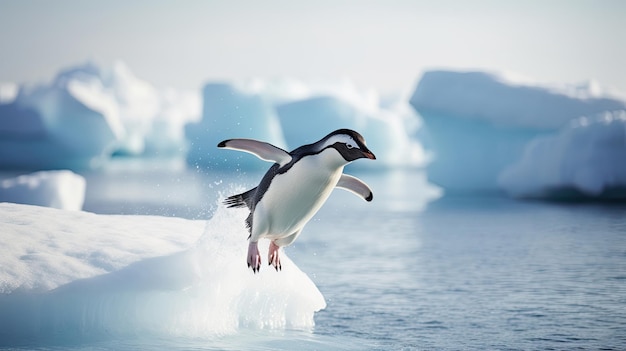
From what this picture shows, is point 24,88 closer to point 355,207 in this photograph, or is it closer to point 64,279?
point 355,207

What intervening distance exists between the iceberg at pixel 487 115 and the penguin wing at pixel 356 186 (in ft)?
72.7

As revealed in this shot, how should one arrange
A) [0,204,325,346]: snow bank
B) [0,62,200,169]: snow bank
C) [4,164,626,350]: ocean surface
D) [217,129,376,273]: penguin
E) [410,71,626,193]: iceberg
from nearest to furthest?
[217,129,376,273]: penguin, [0,204,325,346]: snow bank, [4,164,626,350]: ocean surface, [410,71,626,193]: iceberg, [0,62,200,169]: snow bank

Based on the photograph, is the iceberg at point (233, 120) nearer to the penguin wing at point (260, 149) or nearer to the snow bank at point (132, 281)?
the snow bank at point (132, 281)

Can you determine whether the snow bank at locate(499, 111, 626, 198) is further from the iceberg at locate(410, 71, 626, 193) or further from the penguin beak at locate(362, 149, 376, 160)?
the penguin beak at locate(362, 149, 376, 160)

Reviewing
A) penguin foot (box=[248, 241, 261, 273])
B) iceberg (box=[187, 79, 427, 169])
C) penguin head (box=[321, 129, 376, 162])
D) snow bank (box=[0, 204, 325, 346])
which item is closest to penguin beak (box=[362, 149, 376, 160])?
penguin head (box=[321, 129, 376, 162])

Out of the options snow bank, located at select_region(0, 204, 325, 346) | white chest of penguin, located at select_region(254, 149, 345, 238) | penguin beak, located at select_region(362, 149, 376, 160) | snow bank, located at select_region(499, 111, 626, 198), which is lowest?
snow bank, located at select_region(0, 204, 325, 346)

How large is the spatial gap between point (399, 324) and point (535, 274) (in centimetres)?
457

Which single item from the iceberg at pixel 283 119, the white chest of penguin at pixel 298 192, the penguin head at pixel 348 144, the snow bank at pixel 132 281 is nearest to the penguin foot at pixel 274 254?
the white chest of penguin at pixel 298 192

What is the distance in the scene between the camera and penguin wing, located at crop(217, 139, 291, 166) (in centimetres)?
487

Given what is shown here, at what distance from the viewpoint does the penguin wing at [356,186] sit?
5.50 m

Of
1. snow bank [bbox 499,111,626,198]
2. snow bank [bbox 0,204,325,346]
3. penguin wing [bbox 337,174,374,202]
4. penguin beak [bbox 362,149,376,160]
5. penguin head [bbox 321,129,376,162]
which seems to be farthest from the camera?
snow bank [bbox 499,111,626,198]

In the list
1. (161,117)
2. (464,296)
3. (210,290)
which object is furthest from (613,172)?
(161,117)

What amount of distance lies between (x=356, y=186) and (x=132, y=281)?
2.38m

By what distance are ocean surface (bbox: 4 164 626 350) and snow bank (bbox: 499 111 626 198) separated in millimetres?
692
